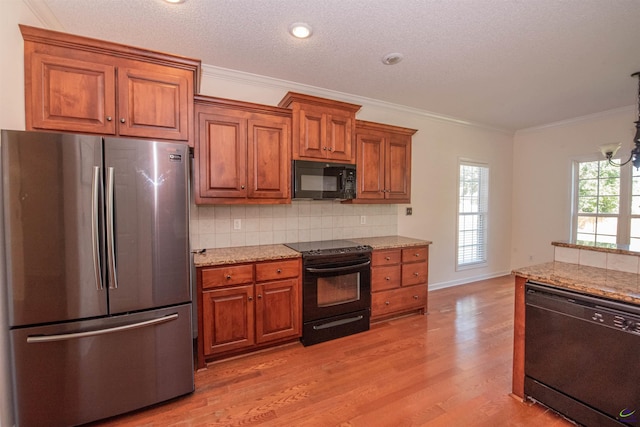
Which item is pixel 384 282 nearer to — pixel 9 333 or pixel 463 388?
pixel 463 388

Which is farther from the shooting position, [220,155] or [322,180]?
[322,180]

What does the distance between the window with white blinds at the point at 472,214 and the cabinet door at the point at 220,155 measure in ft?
12.0

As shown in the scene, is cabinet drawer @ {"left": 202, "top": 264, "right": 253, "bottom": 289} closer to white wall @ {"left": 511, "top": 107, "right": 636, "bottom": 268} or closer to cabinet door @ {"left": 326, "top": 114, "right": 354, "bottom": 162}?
cabinet door @ {"left": 326, "top": 114, "right": 354, "bottom": 162}

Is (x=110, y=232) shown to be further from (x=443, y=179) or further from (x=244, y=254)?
(x=443, y=179)

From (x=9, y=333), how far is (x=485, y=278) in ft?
19.1

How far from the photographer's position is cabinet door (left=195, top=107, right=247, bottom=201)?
2344 mm

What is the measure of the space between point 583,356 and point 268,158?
2705mm

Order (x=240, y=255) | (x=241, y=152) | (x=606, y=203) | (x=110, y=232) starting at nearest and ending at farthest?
(x=110, y=232), (x=240, y=255), (x=241, y=152), (x=606, y=203)

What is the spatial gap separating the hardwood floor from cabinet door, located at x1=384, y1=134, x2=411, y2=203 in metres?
1.60

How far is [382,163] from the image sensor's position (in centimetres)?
329

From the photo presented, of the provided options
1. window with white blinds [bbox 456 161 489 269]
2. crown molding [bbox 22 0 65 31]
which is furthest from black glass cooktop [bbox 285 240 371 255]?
crown molding [bbox 22 0 65 31]

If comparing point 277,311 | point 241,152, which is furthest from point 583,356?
point 241,152

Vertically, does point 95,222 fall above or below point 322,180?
below

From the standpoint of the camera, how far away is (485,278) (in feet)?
15.8
